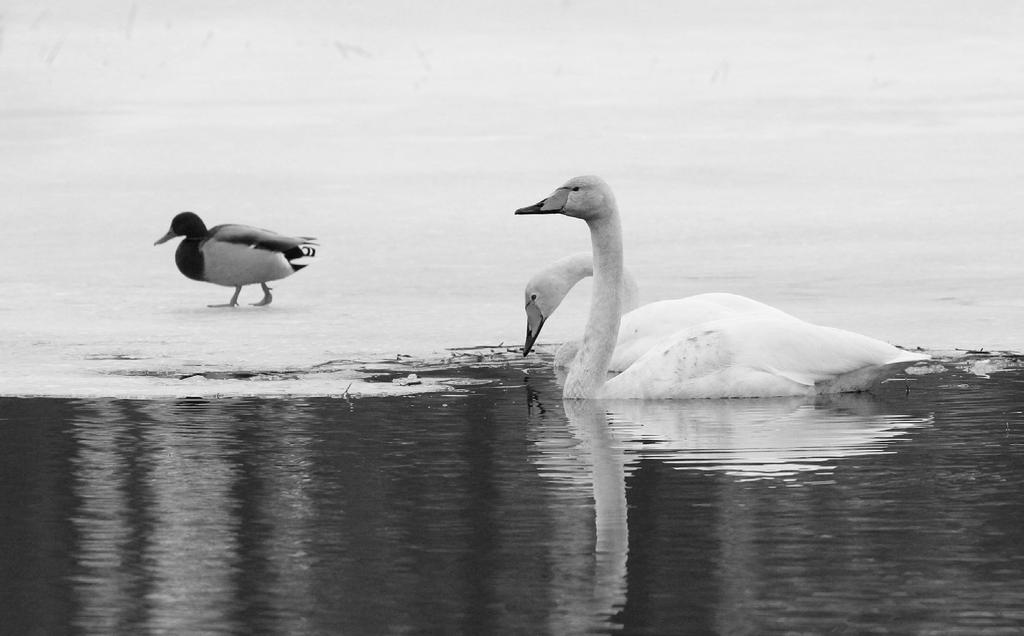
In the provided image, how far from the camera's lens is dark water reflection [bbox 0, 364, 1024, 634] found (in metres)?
4.41

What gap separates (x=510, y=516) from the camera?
5.51 m

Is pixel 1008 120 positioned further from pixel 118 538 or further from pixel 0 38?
pixel 118 538

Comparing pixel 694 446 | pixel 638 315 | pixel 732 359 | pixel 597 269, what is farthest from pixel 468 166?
pixel 694 446

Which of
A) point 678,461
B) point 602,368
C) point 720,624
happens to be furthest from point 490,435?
point 720,624

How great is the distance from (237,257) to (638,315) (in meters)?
4.05

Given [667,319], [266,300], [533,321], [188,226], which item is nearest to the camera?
[667,319]

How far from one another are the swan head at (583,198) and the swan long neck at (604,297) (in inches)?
2.0

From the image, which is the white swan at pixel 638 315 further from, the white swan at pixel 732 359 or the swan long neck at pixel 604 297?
the white swan at pixel 732 359

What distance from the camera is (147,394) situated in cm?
827

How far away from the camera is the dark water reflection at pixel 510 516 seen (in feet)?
14.5

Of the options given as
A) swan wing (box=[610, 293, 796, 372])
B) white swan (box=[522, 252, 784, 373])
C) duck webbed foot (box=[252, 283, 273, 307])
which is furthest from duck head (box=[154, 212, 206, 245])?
swan wing (box=[610, 293, 796, 372])

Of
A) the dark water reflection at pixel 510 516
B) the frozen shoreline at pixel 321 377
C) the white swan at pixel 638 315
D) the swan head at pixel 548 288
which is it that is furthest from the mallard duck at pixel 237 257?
the dark water reflection at pixel 510 516

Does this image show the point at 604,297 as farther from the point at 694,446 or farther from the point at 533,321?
the point at 694,446

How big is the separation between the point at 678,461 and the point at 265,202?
11.5 metres
